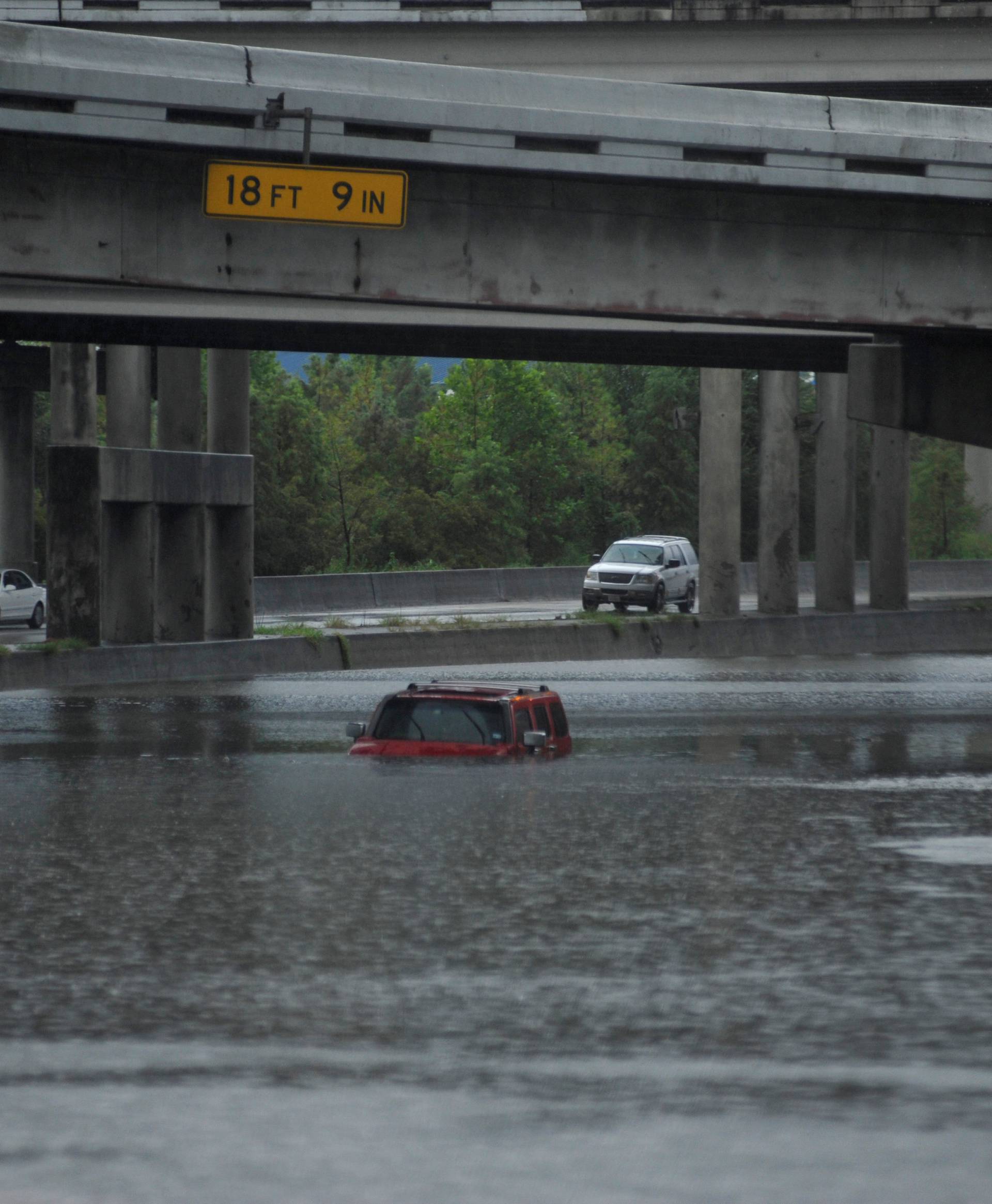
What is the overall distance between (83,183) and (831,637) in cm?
2452

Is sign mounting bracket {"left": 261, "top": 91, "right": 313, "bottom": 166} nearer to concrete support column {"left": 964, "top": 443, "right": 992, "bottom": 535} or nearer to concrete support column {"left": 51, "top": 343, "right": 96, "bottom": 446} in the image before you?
concrete support column {"left": 51, "top": 343, "right": 96, "bottom": 446}

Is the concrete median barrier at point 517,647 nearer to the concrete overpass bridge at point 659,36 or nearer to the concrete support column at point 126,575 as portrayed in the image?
the concrete support column at point 126,575

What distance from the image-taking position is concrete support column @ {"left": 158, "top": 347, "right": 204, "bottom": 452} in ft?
130

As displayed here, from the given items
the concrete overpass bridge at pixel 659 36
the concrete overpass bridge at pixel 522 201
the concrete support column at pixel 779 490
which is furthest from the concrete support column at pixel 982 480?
the concrete overpass bridge at pixel 522 201

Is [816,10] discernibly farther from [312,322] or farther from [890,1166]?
[890,1166]

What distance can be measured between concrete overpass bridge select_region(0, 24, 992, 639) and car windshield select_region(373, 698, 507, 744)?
3976 mm

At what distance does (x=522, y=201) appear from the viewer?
2070 centimetres

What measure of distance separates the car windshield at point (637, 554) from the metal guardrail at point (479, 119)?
3057cm

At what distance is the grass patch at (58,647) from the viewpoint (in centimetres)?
3206

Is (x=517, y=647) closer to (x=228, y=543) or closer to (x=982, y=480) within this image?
(x=228, y=543)

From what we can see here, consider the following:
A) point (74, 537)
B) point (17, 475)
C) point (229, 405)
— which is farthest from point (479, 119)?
point (17, 475)

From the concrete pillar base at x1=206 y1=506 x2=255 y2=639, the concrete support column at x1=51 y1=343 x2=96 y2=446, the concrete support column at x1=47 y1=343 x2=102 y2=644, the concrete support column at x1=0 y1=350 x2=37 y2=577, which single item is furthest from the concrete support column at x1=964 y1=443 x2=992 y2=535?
the concrete support column at x1=47 y1=343 x2=102 y2=644

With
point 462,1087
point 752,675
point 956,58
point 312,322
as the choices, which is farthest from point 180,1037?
point 956,58

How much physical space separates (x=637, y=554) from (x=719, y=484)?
7600 mm
